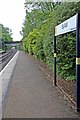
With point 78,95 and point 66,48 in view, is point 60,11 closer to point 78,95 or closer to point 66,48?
point 66,48

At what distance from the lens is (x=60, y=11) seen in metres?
12.7

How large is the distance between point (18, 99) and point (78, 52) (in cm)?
246

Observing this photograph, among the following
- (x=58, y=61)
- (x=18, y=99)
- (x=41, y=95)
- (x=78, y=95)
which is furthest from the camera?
(x=58, y=61)

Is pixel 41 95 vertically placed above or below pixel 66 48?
below

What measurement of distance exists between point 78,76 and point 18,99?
223 cm

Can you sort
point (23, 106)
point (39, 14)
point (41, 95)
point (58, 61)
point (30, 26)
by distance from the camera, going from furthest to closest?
point (30, 26) < point (39, 14) < point (58, 61) < point (41, 95) < point (23, 106)

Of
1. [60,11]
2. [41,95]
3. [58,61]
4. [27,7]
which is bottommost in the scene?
[41,95]

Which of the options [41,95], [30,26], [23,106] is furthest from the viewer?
[30,26]

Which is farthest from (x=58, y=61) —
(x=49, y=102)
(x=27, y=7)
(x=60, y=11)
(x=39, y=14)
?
(x=27, y=7)

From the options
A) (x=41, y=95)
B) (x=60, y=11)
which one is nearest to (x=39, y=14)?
(x=60, y=11)

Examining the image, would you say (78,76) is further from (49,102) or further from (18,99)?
(18,99)

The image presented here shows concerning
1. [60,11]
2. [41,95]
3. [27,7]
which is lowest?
[41,95]

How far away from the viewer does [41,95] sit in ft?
32.0

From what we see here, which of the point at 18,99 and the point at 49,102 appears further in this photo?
the point at 18,99
